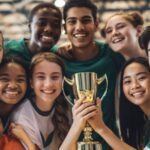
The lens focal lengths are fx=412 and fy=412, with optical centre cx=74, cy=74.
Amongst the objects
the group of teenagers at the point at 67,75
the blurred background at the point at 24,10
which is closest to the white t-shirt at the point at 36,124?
the group of teenagers at the point at 67,75

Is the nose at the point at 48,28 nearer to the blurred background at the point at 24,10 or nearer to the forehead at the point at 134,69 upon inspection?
the forehead at the point at 134,69

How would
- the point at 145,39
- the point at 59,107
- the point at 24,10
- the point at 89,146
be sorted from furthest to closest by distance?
the point at 24,10, the point at 59,107, the point at 145,39, the point at 89,146

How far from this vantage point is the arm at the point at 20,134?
147cm

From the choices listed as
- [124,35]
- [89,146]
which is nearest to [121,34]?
[124,35]

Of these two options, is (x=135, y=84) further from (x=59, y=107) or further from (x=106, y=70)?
(x=59, y=107)

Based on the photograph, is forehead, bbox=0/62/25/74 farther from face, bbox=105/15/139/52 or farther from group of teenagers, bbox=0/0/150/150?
face, bbox=105/15/139/52

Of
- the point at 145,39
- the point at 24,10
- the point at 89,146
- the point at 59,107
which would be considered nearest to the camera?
the point at 89,146

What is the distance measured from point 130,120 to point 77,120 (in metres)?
0.24

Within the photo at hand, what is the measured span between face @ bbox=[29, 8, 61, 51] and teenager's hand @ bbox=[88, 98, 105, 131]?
12.8 inches

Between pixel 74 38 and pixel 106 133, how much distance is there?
0.38 metres

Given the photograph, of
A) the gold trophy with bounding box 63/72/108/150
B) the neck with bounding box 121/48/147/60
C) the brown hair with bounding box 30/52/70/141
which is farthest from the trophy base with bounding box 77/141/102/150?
the neck with bounding box 121/48/147/60

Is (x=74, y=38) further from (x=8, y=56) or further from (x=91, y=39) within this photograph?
(x=8, y=56)

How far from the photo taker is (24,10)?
129 inches

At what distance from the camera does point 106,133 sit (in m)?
1.42
